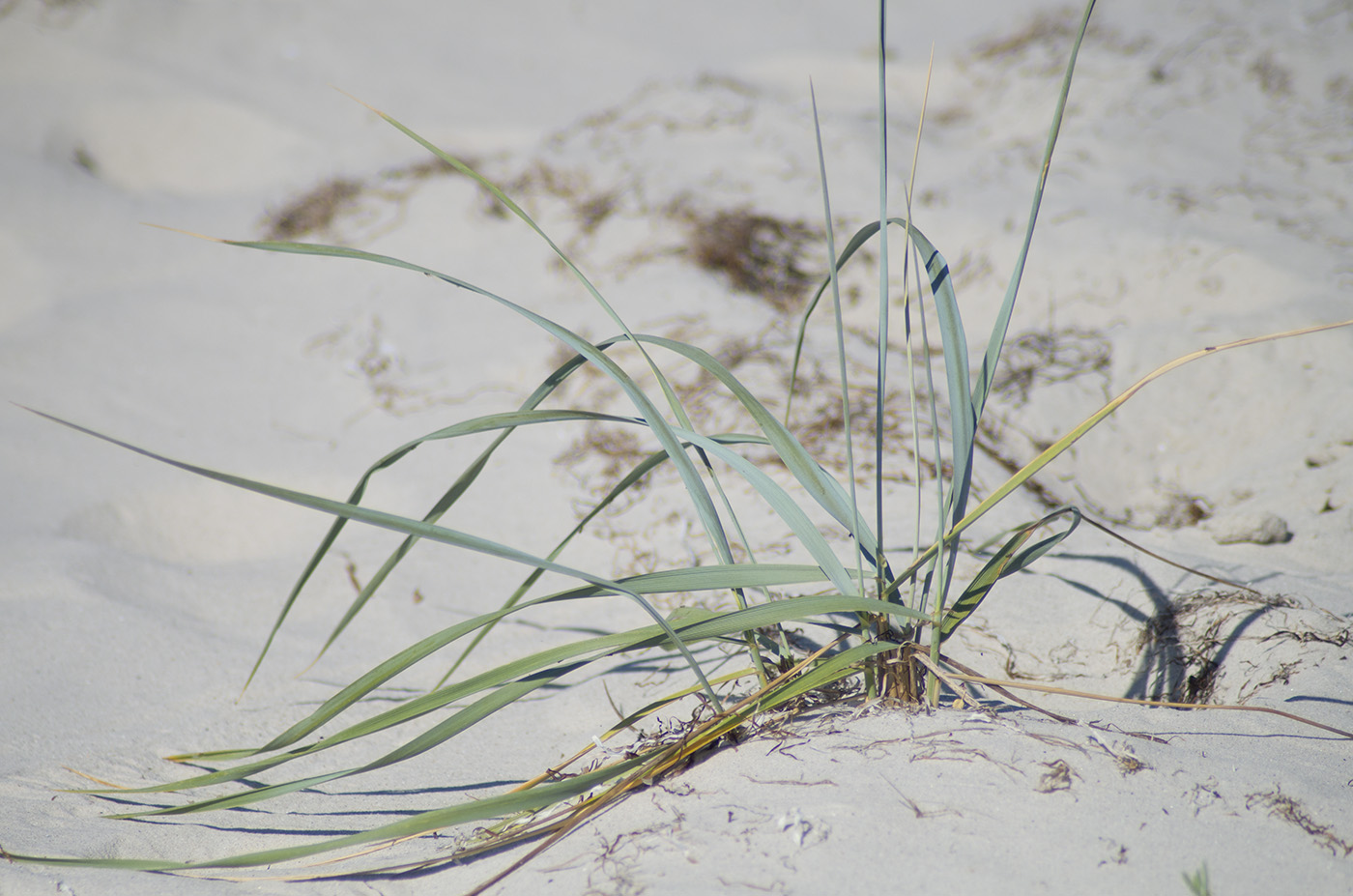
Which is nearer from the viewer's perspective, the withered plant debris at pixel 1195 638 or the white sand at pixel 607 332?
the white sand at pixel 607 332

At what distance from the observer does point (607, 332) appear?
2697mm

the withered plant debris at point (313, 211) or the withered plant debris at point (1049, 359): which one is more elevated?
the withered plant debris at point (313, 211)

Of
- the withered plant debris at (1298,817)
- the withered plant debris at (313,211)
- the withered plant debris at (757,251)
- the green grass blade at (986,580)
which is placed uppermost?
the withered plant debris at (313,211)

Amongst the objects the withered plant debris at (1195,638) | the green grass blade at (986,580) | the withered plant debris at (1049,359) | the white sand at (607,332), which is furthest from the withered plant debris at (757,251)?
the green grass blade at (986,580)

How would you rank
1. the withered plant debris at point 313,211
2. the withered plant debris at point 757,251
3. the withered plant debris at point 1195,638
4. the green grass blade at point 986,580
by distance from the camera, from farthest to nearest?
the withered plant debris at point 313,211, the withered plant debris at point 757,251, the withered plant debris at point 1195,638, the green grass blade at point 986,580

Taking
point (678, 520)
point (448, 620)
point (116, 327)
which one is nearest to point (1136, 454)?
point (678, 520)

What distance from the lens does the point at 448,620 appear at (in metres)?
1.77

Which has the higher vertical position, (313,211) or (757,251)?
(313,211)

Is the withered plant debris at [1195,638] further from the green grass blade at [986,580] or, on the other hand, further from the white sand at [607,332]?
the green grass blade at [986,580]

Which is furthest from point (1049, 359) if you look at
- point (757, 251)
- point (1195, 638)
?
point (1195, 638)

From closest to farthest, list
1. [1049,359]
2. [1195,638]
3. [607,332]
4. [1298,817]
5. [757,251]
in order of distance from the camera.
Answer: [1298,817] → [1195,638] → [1049,359] → [607,332] → [757,251]

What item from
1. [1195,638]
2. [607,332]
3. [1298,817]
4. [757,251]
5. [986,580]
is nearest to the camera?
[1298,817]

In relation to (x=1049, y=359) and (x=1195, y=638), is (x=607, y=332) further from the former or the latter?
(x=1195, y=638)

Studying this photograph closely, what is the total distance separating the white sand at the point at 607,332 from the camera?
0.91 m
